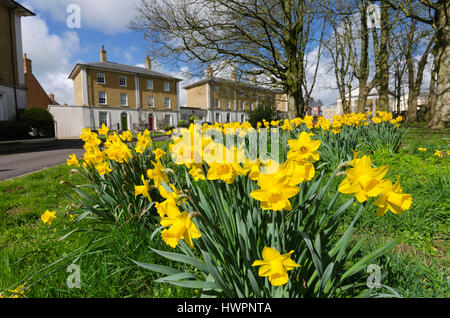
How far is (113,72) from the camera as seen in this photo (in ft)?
83.7

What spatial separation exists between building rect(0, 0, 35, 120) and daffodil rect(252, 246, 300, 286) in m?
19.6

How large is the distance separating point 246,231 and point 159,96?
30.7 meters

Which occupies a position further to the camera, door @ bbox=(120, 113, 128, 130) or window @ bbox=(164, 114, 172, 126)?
window @ bbox=(164, 114, 172, 126)

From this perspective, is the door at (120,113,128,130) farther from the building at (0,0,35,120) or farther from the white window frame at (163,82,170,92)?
the building at (0,0,35,120)

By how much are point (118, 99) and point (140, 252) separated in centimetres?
2806

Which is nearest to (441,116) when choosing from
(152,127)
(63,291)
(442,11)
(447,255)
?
A: (442,11)

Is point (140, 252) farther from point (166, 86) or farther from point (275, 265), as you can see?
point (166, 86)

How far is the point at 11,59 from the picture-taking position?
14.8 metres

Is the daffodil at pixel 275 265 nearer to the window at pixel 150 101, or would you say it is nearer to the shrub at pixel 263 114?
the shrub at pixel 263 114

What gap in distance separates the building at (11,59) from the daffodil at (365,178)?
64.9 ft

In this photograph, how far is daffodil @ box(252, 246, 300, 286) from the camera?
0.81 m

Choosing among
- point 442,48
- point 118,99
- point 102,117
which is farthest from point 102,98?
point 442,48

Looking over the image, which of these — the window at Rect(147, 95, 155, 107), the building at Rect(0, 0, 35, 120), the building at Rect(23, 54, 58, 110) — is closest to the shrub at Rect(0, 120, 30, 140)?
the building at Rect(0, 0, 35, 120)
